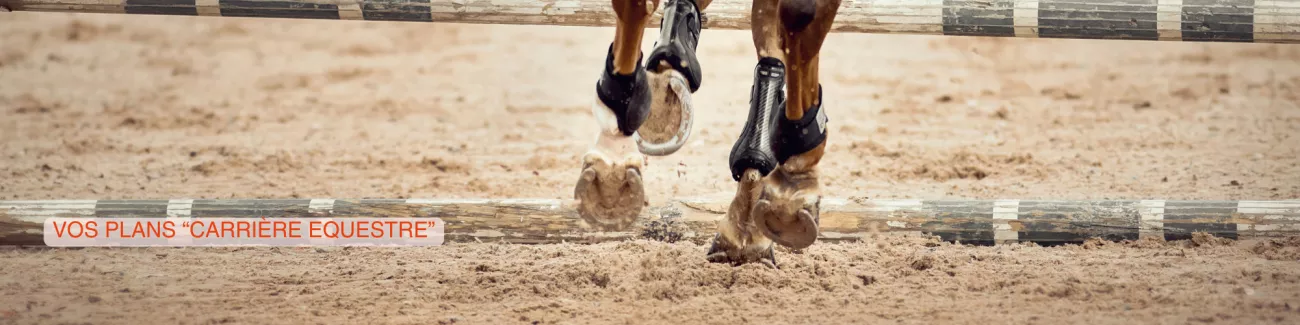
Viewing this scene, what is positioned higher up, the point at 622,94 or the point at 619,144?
the point at 622,94

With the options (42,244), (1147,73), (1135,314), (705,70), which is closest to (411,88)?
(705,70)

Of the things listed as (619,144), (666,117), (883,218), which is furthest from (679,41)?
(883,218)

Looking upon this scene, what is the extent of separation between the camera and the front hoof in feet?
9.32

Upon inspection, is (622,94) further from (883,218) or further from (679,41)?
(883,218)

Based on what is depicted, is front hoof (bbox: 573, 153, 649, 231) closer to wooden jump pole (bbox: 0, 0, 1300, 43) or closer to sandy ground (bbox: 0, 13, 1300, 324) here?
sandy ground (bbox: 0, 13, 1300, 324)

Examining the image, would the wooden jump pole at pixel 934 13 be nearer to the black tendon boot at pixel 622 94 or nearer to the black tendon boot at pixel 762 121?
the black tendon boot at pixel 762 121

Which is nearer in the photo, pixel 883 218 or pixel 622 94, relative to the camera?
pixel 622 94

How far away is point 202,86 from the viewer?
7598mm

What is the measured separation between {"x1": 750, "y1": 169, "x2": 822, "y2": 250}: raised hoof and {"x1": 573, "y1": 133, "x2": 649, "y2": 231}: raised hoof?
0.33 meters

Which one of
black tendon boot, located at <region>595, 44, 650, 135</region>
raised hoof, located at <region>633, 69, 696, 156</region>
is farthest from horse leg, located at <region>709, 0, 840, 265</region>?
black tendon boot, located at <region>595, 44, 650, 135</region>

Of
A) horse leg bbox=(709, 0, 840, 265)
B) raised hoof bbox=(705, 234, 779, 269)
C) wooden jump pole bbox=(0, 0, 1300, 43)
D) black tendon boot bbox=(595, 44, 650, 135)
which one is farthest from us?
wooden jump pole bbox=(0, 0, 1300, 43)

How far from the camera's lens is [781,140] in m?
3.00

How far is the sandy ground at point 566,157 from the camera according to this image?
311 cm

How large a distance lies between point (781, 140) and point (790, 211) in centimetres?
23
